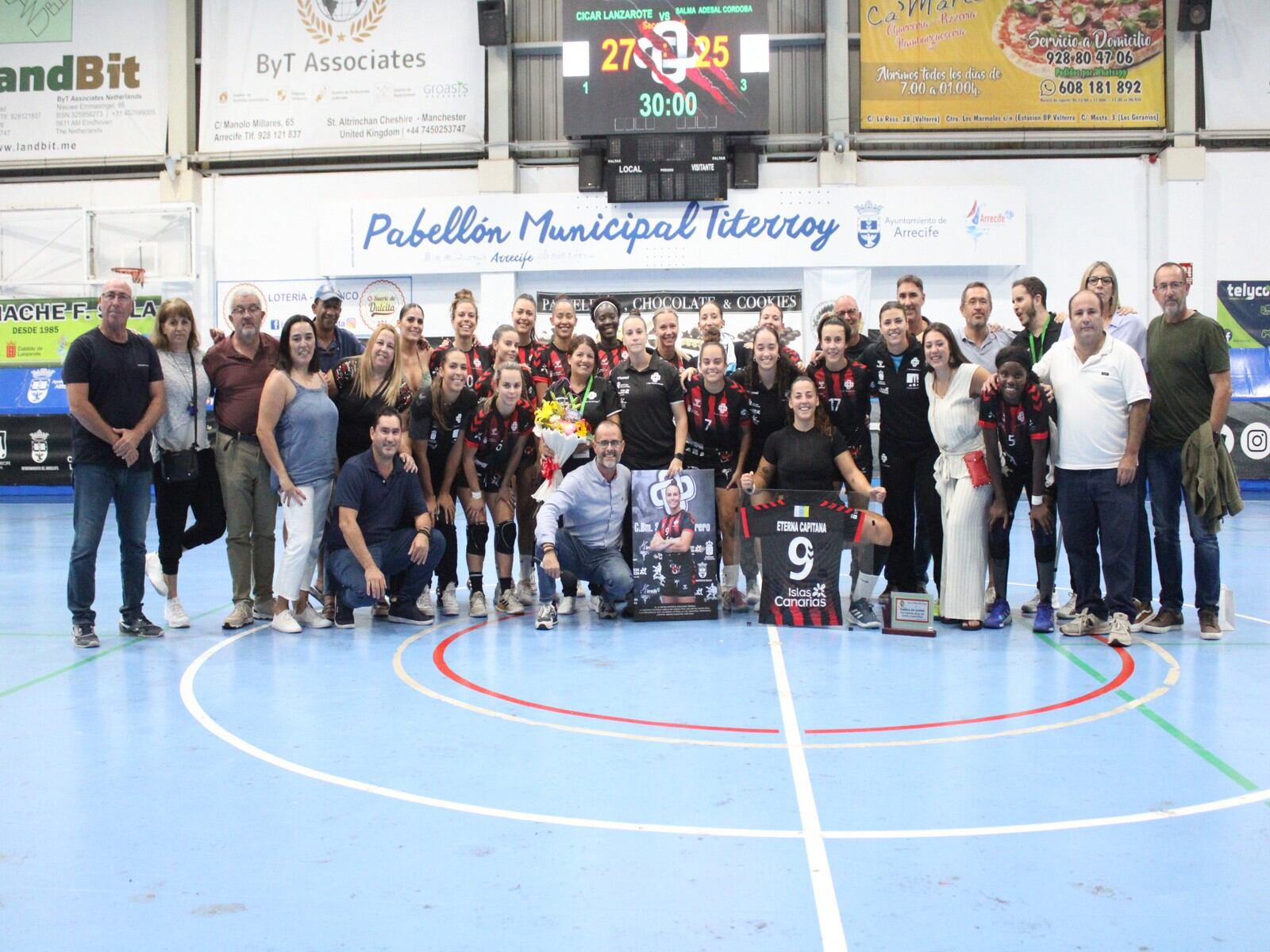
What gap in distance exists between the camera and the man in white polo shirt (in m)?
5.75

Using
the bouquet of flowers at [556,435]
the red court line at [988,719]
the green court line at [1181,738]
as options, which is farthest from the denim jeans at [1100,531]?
the bouquet of flowers at [556,435]

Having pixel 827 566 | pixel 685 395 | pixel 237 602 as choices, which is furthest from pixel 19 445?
pixel 827 566

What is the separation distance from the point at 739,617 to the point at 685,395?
54.8 inches

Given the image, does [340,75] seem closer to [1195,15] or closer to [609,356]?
[609,356]

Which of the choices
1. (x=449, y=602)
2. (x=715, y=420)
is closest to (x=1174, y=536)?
(x=715, y=420)

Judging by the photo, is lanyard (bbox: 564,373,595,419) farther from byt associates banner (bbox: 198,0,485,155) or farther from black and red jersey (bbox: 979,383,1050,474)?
byt associates banner (bbox: 198,0,485,155)

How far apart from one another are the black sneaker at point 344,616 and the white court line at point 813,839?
2.69 m

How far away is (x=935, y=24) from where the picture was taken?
596 inches

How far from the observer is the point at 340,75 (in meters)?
15.9

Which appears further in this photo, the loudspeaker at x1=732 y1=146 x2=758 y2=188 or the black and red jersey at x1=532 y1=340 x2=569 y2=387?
the loudspeaker at x1=732 y1=146 x2=758 y2=188

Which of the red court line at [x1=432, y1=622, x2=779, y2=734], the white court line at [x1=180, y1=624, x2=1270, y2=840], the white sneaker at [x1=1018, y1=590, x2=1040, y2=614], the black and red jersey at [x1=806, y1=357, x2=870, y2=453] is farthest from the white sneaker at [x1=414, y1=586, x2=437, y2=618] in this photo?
the white sneaker at [x1=1018, y1=590, x2=1040, y2=614]

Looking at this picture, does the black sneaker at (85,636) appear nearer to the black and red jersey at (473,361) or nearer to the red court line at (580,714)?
the red court line at (580,714)

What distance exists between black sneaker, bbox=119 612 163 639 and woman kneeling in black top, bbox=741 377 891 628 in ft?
11.2

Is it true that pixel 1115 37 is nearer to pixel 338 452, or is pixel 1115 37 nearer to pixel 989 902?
pixel 338 452
